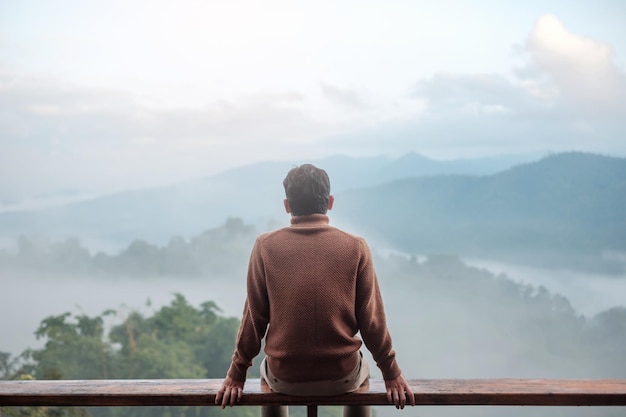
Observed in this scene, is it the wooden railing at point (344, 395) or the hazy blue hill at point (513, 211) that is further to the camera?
the hazy blue hill at point (513, 211)

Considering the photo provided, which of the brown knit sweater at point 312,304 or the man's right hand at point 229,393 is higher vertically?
the brown knit sweater at point 312,304

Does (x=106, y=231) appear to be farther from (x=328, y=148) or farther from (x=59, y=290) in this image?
(x=328, y=148)

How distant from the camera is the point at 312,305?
5.35 feet

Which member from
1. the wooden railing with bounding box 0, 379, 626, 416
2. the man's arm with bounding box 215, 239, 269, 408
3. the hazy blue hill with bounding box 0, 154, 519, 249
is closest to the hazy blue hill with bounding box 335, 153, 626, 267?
the hazy blue hill with bounding box 0, 154, 519, 249

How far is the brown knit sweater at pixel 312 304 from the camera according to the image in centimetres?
163

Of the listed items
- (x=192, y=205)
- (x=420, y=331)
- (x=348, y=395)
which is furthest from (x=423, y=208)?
(x=348, y=395)

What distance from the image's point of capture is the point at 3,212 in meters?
7.61

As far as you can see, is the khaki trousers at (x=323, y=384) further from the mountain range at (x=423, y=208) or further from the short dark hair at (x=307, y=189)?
the mountain range at (x=423, y=208)

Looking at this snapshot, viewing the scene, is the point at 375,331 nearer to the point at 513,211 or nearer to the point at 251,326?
the point at 251,326

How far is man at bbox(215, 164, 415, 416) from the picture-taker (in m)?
1.64

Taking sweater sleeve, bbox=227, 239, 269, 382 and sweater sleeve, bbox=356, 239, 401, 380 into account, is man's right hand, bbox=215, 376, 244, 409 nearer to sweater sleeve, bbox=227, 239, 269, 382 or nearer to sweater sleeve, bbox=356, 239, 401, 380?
sweater sleeve, bbox=227, 239, 269, 382

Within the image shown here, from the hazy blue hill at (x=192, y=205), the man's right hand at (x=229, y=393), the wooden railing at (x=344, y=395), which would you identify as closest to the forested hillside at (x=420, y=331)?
the hazy blue hill at (x=192, y=205)

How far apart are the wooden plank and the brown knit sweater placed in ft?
0.26

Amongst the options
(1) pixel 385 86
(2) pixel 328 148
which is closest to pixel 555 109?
(1) pixel 385 86
